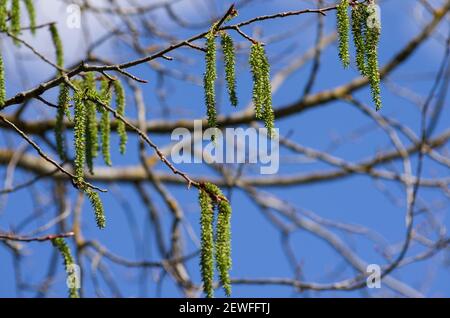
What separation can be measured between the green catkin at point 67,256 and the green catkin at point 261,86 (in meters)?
0.94

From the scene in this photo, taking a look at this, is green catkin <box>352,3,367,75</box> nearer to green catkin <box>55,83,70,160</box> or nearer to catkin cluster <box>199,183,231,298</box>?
catkin cluster <box>199,183,231,298</box>

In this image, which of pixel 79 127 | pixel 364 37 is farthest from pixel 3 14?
pixel 364 37

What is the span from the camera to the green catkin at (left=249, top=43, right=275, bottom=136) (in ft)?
8.00

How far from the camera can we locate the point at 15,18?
335 cm

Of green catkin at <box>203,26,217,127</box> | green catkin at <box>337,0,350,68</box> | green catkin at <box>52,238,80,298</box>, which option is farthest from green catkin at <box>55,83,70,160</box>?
green catkin at <box>337,0,350,68</box>

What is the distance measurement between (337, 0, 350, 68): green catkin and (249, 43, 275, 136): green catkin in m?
0.22

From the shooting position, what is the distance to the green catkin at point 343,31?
2.48 meters

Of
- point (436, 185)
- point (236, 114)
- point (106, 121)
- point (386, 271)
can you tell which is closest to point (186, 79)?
point (236, 114)

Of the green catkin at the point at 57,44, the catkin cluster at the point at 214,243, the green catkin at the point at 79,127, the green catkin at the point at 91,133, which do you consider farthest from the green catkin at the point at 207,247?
the green catkin at the point at 57,44

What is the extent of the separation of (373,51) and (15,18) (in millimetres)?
1543
